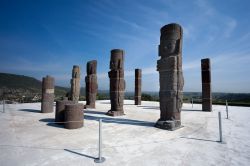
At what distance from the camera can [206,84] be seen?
13086 millimetres

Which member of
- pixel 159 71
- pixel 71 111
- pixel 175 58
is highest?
pixel 175 58

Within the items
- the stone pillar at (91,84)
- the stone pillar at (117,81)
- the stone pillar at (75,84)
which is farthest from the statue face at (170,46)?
the stone pillar at (75,84)

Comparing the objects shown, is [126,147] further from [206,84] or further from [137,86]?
[137,86]

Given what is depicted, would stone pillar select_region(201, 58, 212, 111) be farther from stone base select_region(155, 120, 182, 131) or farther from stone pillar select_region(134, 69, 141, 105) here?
stone base select_region(155, 120, 182, 131)

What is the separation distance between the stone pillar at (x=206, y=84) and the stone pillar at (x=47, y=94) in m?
11.3

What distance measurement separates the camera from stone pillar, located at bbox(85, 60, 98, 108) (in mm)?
13812

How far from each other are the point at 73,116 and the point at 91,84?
22.4 feet

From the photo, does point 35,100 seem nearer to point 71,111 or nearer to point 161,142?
point 71,111

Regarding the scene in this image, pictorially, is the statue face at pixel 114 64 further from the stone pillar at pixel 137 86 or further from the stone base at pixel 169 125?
the stone pillar at pixel 137 86

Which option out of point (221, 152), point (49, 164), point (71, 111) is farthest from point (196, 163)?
point (71, 111)

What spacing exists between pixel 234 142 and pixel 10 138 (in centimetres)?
721

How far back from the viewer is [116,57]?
36.5ft

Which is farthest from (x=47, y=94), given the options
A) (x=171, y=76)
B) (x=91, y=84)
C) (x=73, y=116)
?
(x=171, y=76)

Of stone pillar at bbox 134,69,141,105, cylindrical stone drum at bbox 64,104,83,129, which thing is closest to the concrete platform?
cylindrical stone drum at bbox 64,104,83,129
